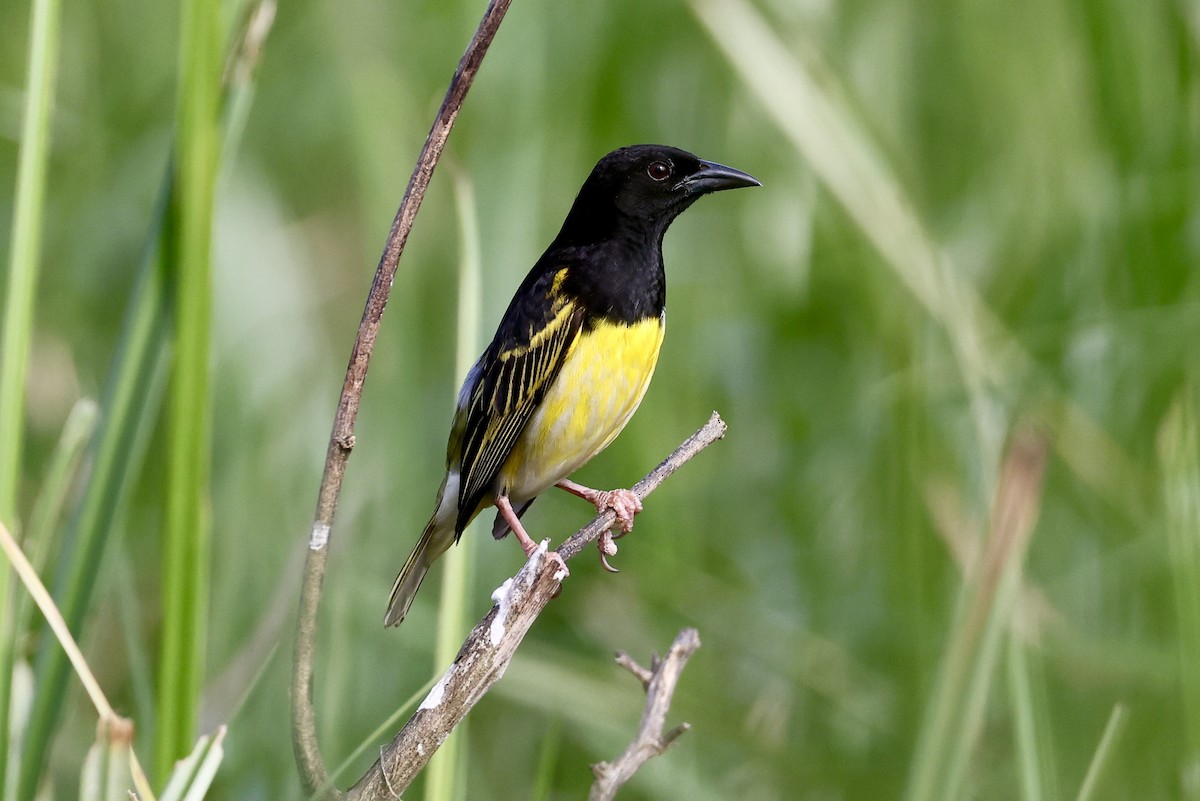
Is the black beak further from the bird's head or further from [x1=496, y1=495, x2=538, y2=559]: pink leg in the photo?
[x1=496, y1=495, x2=538, y2=559]: pink leg

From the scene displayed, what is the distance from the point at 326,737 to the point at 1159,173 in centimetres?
309

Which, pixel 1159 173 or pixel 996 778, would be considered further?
pixel 1159 173

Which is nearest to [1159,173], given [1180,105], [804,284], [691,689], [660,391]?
[1180,105]

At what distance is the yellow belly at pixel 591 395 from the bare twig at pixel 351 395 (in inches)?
56.8

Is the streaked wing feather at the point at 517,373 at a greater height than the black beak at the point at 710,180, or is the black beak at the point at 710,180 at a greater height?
the black beak at the point at 710,180

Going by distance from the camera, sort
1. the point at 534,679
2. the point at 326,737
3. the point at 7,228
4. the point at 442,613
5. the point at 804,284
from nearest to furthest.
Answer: the point at 442,613
the point at 326,737
the point at 534,679
the point at 804,284
the point at 7,228

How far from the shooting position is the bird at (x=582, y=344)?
308 cm

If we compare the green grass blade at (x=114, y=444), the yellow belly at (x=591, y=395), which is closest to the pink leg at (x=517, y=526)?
the yellow belly at (x=591, y=395)

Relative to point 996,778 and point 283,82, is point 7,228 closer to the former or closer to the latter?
point 283,82

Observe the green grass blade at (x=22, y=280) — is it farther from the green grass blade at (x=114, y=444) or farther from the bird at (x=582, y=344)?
the bird at (x=582, y=344)

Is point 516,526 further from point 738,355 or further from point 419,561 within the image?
point 738,355

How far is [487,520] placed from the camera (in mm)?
3859

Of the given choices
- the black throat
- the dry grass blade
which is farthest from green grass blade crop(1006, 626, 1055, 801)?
the black throat

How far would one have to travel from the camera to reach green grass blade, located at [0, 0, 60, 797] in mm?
1877
